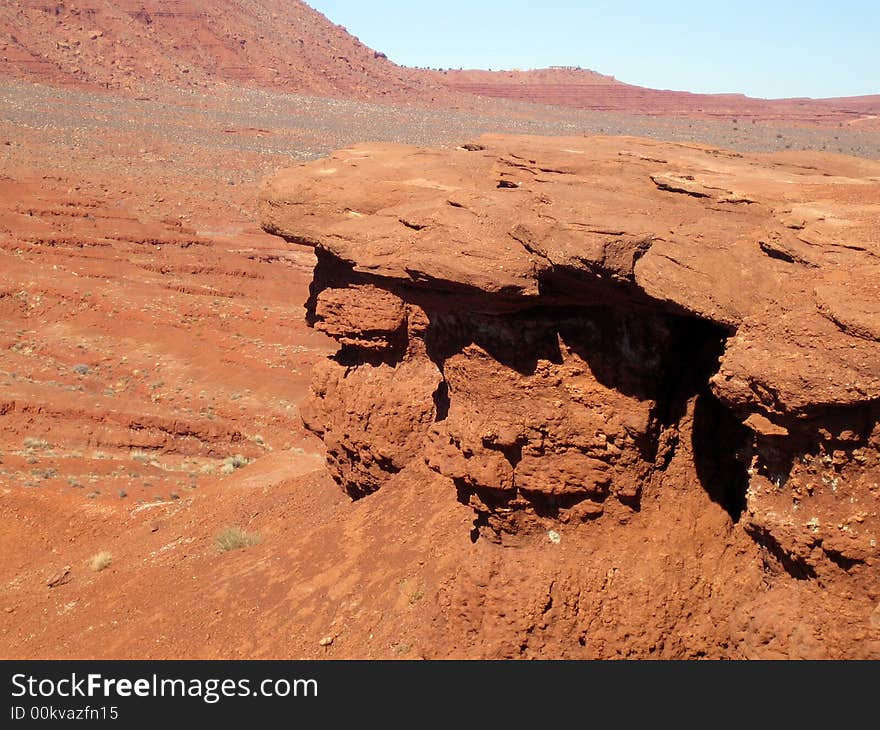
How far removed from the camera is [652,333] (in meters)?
6.70

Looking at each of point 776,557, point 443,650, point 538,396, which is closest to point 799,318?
point 776,557

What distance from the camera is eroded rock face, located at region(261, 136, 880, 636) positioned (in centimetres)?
549

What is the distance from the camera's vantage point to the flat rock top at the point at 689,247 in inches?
215

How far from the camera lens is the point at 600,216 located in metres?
6.62

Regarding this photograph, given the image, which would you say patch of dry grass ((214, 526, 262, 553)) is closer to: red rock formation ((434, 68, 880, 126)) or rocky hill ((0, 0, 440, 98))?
rocky hill ((0, 0, 440, 98))

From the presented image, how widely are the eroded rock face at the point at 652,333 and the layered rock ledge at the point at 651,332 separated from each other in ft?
0.05

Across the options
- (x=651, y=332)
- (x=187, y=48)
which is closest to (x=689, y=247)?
(x=651, y=332)

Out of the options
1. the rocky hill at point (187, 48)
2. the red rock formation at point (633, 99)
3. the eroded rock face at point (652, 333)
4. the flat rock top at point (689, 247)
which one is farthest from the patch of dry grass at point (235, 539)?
the red rock formation at point (633, 99)

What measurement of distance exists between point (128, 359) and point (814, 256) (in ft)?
62.1

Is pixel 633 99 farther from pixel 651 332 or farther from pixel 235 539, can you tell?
pixel 651 332

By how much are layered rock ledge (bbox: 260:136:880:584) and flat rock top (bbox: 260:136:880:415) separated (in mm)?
15

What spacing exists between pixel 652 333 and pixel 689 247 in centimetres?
79

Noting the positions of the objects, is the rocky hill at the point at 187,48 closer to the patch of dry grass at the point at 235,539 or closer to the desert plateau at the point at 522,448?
the desert plateau at the point at 522,448

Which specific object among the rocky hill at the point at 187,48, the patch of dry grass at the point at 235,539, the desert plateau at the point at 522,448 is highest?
the rocky hill at the point at 187,48
